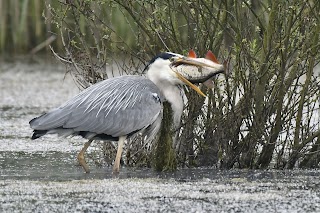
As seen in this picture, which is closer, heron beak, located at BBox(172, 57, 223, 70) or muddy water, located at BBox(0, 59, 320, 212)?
muddy water, located at BBox(0, 59, 320, 212)

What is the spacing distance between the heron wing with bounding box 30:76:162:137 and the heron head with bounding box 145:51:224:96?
0.14 metres

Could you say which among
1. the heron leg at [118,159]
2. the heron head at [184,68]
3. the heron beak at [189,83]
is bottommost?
the heron leg at [118,159]

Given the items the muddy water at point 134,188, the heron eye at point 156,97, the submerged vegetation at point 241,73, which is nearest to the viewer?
the muddy water at point 134,188

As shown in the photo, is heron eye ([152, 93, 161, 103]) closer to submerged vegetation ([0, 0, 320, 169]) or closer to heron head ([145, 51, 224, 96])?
heron head ([145, 51, 224, 96])

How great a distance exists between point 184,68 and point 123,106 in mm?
588

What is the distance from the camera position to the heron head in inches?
290

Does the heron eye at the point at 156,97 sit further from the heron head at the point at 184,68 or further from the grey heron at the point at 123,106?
the heron head at the point at 184,68

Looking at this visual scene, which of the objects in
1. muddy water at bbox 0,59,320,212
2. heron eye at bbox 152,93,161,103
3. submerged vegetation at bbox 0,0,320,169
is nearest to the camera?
muddy water at bbox 0,59,320,212

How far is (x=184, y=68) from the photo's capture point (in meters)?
7.49

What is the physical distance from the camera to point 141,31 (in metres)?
7.95

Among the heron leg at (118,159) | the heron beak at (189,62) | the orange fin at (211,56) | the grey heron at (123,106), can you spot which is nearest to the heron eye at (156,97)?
the grey heron at (123,106)

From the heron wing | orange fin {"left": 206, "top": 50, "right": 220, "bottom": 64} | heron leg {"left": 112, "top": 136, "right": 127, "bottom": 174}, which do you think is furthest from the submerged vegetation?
heron leg {"left": 112, "top": 136, "right": 127, "bottom": 174}

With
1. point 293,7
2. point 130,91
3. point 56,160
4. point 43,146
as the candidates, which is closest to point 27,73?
point 43,146

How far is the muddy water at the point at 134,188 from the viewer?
19.5ft
